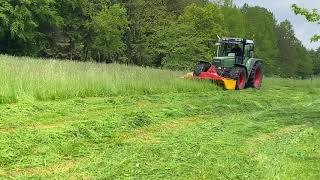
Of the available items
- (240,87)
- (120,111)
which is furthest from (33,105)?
(240,87)

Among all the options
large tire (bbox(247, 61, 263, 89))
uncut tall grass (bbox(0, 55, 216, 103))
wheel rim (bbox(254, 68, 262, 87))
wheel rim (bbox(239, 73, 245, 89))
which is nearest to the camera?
uncut tall grass (bbox(0, 55, 216, 103))

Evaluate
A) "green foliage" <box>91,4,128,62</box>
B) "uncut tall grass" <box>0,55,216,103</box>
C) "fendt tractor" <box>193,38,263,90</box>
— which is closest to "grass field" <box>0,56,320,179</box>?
"uncut tall grass" <box>0,55,216,103</box>

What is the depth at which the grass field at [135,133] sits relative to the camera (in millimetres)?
5848

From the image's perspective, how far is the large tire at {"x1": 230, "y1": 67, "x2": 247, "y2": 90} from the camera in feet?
62.4

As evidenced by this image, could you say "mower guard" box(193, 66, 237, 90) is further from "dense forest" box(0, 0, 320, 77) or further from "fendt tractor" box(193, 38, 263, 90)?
"dense forest" box(0, 0, 320, 77)

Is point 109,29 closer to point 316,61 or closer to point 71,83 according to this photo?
point 71,83

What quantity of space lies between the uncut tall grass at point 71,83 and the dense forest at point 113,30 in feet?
50.5

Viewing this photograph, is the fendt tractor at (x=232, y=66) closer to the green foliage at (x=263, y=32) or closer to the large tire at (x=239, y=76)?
the large tire at (x=239, y=76)

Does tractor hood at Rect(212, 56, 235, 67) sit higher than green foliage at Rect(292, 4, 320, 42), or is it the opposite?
green foliage at Rect(292, 4, 320, 42)

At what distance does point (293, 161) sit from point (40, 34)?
107 feet

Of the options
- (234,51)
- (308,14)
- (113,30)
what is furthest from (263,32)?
(308,14)

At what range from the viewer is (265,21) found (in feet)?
225

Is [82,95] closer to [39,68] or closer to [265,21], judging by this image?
[39,68]

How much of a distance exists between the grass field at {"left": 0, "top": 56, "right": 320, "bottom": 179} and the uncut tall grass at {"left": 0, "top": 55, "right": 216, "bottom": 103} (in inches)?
1.3
